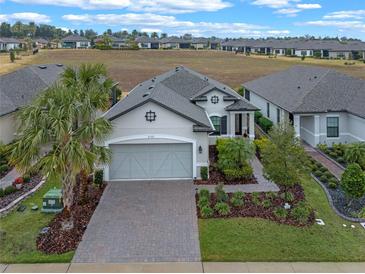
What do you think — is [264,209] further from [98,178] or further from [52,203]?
[52,203]

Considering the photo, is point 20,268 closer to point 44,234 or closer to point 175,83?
point 44,234

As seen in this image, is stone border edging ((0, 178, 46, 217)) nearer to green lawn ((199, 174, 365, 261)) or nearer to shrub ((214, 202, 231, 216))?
green lawn ((199, 174, 365, 261))

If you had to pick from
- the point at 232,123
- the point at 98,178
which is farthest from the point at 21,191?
the point at 232,123

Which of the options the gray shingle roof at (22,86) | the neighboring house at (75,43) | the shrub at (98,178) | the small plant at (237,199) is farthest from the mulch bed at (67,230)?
the neighboring house at (75,43)

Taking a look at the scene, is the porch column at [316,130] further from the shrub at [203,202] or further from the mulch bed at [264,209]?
the shrub at [203,202]

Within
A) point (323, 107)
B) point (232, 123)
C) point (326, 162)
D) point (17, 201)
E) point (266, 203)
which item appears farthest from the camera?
point (232, 123)

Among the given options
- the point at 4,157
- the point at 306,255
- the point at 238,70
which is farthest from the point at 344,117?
the point at 238,70
